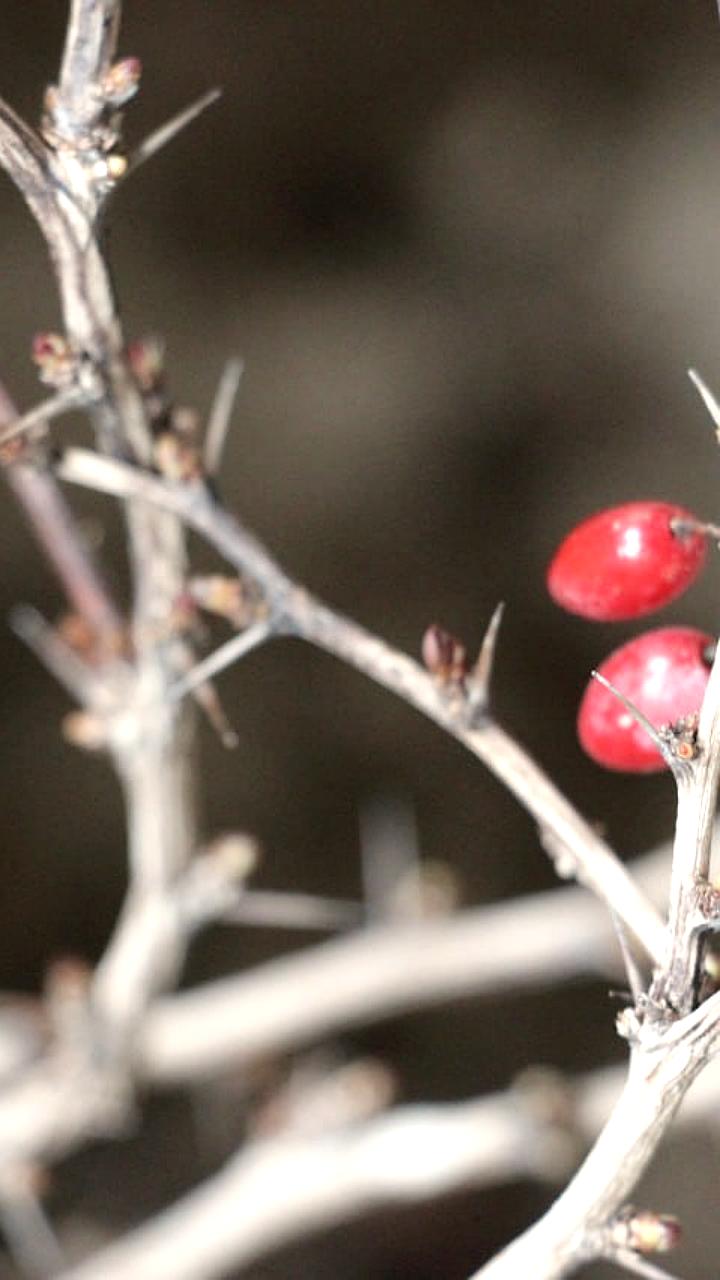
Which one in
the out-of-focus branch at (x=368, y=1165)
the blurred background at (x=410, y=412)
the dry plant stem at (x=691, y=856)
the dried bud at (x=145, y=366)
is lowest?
the dry plant stem at (x=691, y=856)

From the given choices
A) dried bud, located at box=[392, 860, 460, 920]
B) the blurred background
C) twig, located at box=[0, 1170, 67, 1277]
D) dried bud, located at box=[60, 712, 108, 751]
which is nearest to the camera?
dried bud, located at box=[60, 712, 108, 751]

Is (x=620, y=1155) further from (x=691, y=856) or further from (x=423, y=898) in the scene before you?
(x=423, y=898)

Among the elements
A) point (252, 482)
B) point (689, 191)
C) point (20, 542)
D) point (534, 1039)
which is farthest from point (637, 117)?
point (534, 1039)

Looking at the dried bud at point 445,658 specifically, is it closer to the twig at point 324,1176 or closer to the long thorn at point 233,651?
the long thorn at point 233,651

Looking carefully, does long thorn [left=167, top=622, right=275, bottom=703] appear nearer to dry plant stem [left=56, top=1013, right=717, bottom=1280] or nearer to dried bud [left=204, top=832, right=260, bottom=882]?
dried bud [left=204, top=832, right=260, bottom=882]

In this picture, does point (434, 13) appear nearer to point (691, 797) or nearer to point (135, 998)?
point (135, 998)

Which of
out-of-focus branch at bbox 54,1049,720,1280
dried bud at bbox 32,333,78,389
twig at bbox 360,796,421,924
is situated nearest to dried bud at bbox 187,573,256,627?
dried bud at bbox 32,333,78,389

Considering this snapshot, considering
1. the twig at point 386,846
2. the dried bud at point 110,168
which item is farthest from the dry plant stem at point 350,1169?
the dried bud at point 110,168
